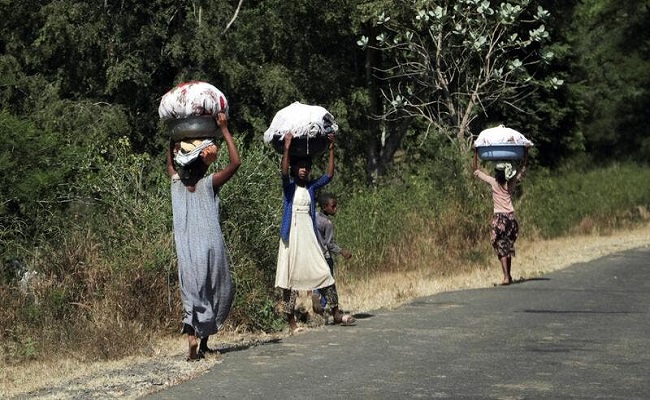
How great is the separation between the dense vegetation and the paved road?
4.82 ft

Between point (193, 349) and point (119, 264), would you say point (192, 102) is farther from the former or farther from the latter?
point (119, 264)

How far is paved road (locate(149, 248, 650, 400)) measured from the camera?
29.9 feet

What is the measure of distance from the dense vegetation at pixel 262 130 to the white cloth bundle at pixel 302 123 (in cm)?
98

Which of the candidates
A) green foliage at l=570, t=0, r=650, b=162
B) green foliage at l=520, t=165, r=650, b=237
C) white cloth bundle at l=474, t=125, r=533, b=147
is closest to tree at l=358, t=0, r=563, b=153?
green foliage at l=520, t=165, r=650, b=237

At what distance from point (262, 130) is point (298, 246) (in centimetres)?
2078

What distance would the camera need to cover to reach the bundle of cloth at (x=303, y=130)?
1273cm

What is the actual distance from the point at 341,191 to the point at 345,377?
14.2m

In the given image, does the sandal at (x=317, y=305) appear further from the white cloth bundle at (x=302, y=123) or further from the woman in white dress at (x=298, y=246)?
the white cloth bundle at (x=302, y=123)

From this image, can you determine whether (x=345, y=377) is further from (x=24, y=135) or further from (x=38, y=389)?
(x=24, y=135)

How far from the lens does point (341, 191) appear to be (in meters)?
23.8

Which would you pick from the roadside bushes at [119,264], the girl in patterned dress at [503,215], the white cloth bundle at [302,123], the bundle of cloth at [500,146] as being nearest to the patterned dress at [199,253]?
the roadside bushes at [119,264]

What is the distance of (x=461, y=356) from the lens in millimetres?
10773

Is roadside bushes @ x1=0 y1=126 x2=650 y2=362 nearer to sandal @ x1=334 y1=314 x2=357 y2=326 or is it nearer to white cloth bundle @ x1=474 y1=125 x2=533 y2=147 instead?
sandal @ x1=334 y1=314 x2=357 y2=326

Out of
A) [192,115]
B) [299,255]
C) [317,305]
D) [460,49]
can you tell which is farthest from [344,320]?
[460,49]
